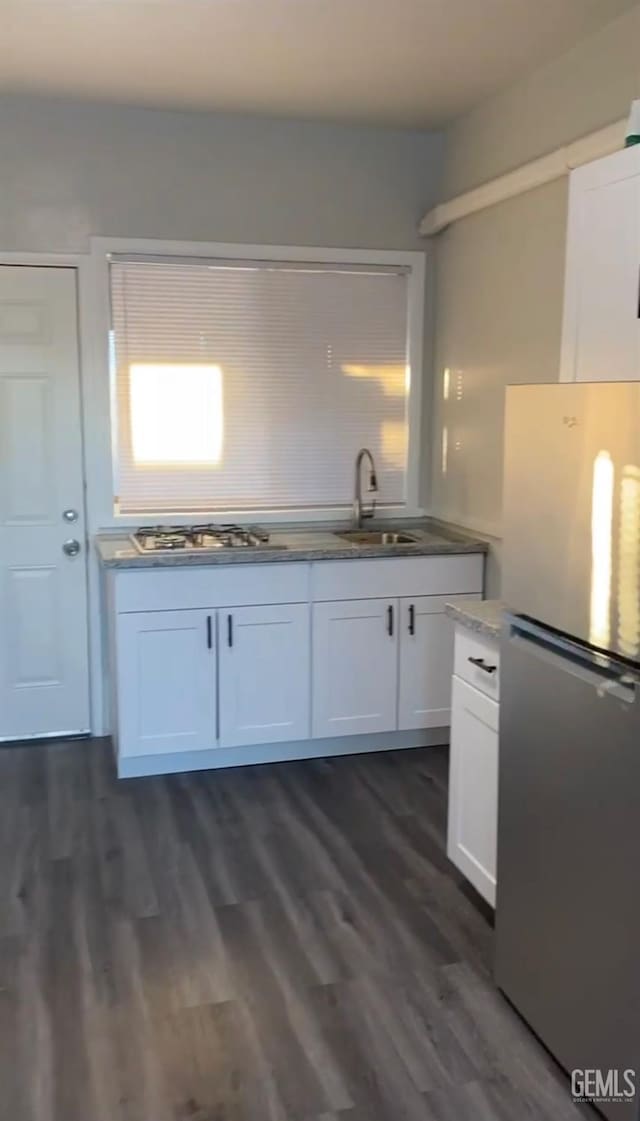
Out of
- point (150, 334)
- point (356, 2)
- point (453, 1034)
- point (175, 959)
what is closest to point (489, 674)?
point (453, 1034)

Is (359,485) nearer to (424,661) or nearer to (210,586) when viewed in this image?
(424,661)

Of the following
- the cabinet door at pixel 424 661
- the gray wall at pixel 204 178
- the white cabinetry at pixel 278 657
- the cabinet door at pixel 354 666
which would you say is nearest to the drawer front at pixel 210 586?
the white cabinetry at pixel 278 657

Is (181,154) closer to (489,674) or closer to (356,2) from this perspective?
(356,2)

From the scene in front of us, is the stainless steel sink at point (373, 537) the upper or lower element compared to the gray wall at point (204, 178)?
lower

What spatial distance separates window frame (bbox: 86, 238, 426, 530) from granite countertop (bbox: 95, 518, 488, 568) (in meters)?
0.09

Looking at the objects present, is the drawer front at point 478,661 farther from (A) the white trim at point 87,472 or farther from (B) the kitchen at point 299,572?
(A) the white trim at point 87,472

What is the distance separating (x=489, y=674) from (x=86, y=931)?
1.41m

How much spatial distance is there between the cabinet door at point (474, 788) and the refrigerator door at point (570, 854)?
0.26 m

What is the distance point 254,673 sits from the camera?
13.1ft

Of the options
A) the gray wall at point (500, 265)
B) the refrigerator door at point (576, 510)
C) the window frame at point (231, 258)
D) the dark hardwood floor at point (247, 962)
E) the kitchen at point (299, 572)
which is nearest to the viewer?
the refrigerator door at point (576, 510)

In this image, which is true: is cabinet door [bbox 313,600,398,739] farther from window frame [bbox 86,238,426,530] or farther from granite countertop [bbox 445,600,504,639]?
granite countertop [bbox 445,600,504,639]

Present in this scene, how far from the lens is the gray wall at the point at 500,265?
10.7 ft

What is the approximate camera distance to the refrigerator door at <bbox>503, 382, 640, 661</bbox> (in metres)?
1.88

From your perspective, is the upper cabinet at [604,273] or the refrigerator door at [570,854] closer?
the refrigerator door at [570,854]
